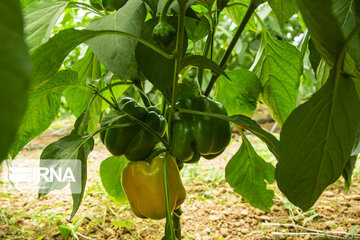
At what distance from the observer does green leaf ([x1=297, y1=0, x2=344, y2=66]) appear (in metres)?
0.29

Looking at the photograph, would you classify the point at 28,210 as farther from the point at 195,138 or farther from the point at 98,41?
the point at 98,41

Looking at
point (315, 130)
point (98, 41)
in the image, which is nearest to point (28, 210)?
point (98, 41)

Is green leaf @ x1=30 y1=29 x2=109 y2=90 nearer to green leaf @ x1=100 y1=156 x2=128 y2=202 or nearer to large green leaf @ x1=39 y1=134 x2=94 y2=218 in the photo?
large green leaf @ x1=39 y1=134 x2=94 y2=218

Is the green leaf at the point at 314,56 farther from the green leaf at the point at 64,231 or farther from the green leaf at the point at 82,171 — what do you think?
the green leaf at the point at 64,231

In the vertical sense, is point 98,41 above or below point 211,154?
above

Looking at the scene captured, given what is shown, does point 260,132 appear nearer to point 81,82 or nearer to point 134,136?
point 134,136

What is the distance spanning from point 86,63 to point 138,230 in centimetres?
51

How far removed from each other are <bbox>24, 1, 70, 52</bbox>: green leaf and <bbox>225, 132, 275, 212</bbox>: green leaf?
1.57ft

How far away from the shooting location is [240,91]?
A: 2.63 feet

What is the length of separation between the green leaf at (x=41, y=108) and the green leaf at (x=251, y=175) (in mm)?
409

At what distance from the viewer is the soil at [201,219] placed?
3.19ft

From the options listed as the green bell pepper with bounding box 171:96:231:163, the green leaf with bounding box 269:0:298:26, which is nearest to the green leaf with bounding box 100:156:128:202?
the green bell pepper with bounding box 171:96:231:163

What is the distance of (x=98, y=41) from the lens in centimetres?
44

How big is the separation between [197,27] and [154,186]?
13.7 inches
